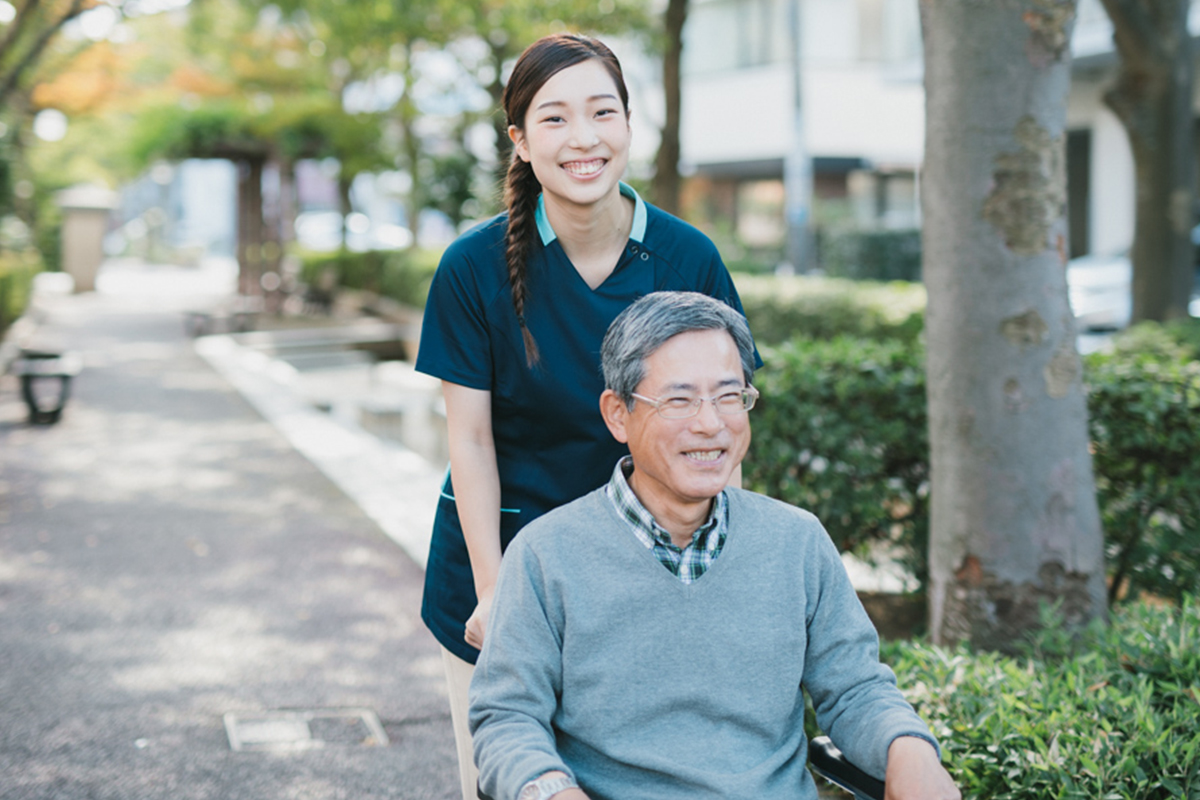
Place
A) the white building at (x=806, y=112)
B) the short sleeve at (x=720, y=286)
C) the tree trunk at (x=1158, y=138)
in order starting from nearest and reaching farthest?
the short sleeve at (x=720, y=286) < the tree trunk at (x=1158, y=138) < the white building at (x=806, y=112)

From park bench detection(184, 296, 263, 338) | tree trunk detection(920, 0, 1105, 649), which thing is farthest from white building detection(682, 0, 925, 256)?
tree trunk detection(920, 0, 1105, 649)

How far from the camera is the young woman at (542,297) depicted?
236cm

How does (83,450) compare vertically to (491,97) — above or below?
below

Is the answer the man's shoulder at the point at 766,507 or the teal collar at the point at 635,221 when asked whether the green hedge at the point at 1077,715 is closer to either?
the man's shoulder at the point at 766,507

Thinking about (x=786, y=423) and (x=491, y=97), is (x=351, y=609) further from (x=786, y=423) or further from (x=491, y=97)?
(x=491, y=97)

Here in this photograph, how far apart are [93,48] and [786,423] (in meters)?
27.5

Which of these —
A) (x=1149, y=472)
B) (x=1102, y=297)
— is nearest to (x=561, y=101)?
(x=1149, y=472)

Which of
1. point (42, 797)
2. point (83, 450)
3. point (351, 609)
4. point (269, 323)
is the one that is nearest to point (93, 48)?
point (269, 323)

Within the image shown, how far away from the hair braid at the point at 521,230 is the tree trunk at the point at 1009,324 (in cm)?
195

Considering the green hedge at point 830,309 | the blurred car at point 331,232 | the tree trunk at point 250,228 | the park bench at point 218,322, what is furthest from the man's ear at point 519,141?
the blurred car at point 331,232

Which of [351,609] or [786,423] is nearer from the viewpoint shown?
[786,423]

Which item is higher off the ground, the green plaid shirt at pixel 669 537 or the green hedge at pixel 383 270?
the green hedge at pixel 383 270

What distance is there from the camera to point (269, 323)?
77.2 ft

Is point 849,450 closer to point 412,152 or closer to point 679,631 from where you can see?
point 679,631
